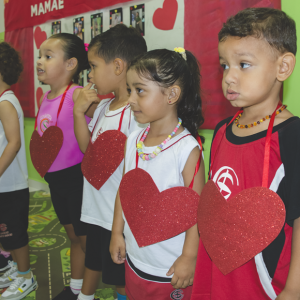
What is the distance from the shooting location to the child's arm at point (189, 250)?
0.89 metres

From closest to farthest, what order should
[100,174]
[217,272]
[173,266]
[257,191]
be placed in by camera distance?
[257,191]
[217,272]
[173,266]
[100,174]

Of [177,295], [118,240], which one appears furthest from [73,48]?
[177,295]

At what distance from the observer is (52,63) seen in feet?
4.97

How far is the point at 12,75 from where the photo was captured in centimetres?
175

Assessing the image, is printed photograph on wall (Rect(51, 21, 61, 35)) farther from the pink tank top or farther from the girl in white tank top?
the girl in white tank top

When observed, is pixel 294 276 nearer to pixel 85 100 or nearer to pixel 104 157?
pixel 104 157

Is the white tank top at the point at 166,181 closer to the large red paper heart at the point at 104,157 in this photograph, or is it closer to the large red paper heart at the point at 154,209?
the large red paper heart at the point at 154,209

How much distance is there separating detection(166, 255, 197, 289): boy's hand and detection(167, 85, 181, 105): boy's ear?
0.48 m

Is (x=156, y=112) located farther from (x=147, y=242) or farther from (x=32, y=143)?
(x=32, y=143)

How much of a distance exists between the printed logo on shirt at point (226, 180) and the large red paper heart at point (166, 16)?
136 cm

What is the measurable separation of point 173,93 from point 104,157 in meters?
0.41

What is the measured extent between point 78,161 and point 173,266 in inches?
30.1

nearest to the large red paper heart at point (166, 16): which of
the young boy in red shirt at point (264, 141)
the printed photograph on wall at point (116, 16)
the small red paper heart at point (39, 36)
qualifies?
the printed photograph on wall at point (116, 16)

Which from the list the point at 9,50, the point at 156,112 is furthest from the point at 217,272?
the point at 9,50
